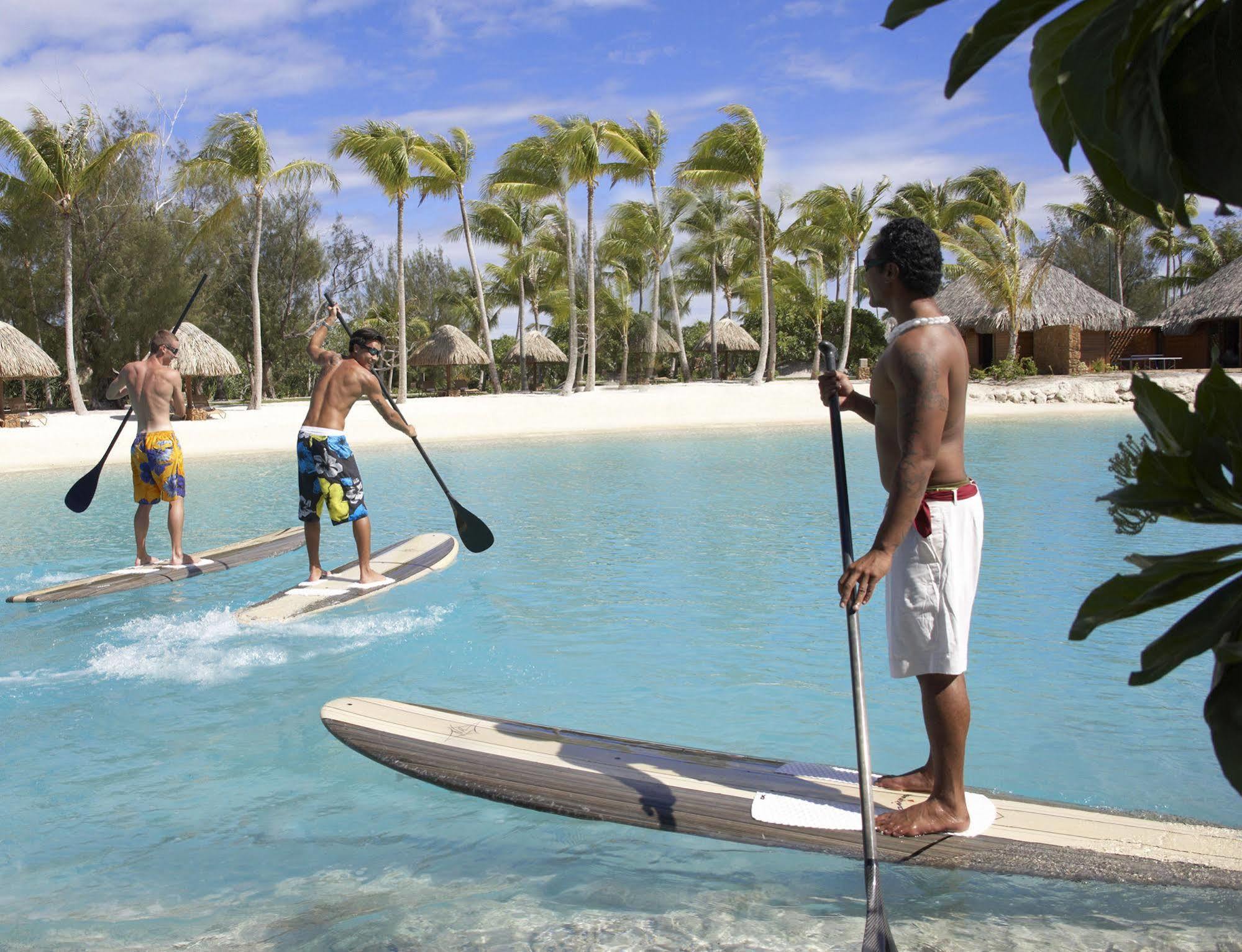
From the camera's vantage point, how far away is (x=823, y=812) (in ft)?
10.0

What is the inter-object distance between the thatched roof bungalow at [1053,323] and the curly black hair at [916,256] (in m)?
27.8

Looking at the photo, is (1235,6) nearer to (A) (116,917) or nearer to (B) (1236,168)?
(B) (1236,168)

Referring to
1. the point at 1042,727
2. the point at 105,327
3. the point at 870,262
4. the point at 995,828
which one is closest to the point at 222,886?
the point at 995,828

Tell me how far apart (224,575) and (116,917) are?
16.4 feet

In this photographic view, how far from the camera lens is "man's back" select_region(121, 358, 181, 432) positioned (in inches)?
287

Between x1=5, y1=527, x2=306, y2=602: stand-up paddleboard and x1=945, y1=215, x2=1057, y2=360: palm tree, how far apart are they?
22.9m

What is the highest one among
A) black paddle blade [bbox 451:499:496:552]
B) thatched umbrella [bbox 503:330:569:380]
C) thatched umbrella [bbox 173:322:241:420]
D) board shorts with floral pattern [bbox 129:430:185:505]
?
thatched umbrella [bbox 503:330:569:380]

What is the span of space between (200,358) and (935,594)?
25144 millimetres

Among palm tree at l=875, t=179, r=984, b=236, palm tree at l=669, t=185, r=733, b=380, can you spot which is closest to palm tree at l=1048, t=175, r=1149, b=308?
palm tree at l=875, t=179, r=984, b=236

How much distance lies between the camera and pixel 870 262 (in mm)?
3004

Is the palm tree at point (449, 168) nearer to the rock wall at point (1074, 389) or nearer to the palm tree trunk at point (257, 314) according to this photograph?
the palm tree trunk at point (257, 314)

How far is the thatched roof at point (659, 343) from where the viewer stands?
39.2m

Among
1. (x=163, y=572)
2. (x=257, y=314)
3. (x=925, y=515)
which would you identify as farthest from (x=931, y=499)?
(x=257, y=314)

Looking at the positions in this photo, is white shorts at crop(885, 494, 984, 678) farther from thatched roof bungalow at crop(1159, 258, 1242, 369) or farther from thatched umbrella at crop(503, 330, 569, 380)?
thatched umbrella at crop(503, 330, 569, 380)
